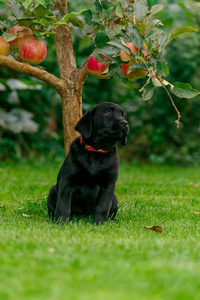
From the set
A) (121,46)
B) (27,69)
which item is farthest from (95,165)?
(27,69)

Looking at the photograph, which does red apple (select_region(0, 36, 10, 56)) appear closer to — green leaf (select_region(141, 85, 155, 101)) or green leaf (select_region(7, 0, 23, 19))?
green leaf (select_region(7, 0, 23, 19))

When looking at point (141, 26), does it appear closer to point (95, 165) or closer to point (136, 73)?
point (136, 73)

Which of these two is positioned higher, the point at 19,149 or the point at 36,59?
the point at 36,59

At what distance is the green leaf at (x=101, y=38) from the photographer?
2.63 m

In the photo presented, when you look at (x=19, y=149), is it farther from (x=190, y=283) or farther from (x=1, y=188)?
(x=190, y=283)

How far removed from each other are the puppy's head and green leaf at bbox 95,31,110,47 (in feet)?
1.60

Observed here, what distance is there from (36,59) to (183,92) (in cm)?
107

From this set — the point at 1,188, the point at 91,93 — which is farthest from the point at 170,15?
the point at 1,188

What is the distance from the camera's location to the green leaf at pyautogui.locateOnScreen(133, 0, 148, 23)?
265cm

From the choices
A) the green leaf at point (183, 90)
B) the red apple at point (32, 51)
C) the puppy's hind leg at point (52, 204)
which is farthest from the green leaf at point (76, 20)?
the puppy's hind leg at point (52, 204)

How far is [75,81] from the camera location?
3471 millimetres

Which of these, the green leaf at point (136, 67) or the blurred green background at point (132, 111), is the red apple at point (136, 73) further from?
the blurred green background at point (132, 111)

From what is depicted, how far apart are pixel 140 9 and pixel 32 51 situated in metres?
0.79

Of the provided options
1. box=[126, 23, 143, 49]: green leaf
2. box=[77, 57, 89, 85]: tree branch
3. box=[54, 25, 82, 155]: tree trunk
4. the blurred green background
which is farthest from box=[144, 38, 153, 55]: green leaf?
the blurred green background
